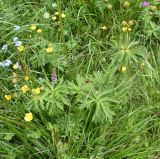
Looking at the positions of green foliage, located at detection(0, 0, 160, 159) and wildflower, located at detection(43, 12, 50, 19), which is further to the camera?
wildflower, located at detection(43, 12, 50, 19)

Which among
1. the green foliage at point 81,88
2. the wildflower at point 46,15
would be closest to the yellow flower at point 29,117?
the green foliage at point 81,88

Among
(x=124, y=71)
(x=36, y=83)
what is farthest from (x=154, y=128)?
(x=36, y=83)

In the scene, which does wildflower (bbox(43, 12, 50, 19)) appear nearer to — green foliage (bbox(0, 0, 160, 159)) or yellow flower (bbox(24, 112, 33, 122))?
green foliage (bbox(0, 0, 160, 159))

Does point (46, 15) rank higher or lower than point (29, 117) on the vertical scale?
higher

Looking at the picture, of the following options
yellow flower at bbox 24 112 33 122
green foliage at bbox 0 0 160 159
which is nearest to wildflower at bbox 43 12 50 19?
green foliage at bbox 0 0 160 159

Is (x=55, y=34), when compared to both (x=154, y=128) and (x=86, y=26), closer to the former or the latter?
(x=86, y=26)

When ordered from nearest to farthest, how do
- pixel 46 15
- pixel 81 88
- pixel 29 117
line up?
pixel 29 117
pixel 81 88
pixel 46 15

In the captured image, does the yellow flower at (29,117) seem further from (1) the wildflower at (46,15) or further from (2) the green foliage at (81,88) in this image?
(1) the wildflower at (46,15)

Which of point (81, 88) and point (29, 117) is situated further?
point (81, 88)

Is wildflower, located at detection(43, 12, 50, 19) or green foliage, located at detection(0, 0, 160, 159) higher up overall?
wildflower, located at detection(43, 12, 50, 19)

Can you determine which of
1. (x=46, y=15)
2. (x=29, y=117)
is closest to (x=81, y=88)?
(x=29, y=117)

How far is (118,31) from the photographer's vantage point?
2.68 metres

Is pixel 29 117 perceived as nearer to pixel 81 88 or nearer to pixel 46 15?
pixel 81 88

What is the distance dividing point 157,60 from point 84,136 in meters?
0.85
